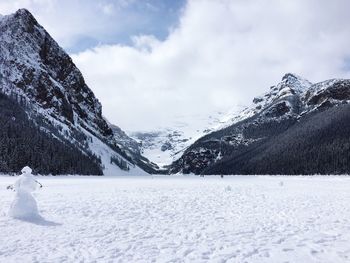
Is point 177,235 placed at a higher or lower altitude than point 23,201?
lower

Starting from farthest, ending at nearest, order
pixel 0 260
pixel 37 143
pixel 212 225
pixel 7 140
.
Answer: pixel 37 143, pixel 7 140, pixel 212 225, pixel 0 260

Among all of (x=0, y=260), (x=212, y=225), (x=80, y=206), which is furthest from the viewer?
(x=80, y=206)

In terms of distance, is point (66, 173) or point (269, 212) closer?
point (269, 212)

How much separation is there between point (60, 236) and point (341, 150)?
155858 millimetres

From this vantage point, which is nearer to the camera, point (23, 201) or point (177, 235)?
point (177, 235)

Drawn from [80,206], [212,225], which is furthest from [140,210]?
[212,225]

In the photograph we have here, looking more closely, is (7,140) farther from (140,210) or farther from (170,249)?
(170,249)

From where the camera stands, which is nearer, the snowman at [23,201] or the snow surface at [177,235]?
the snow surface at [177,235]

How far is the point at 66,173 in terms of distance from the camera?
131750 millimetres

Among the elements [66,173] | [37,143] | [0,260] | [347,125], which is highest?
[347,125]

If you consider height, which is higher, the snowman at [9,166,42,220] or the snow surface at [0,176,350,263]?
the snowman at [9,166,42,220]

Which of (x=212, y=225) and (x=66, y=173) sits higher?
(x=66, y=173)

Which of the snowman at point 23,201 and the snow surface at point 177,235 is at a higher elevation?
the snowman at point 23,201

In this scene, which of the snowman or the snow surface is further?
the snowman
